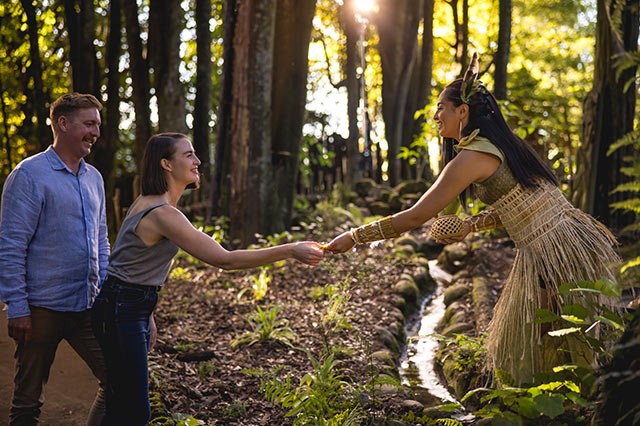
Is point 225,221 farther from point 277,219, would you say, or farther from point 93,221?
point 93,221

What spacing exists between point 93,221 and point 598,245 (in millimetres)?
2856

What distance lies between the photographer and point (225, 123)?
10.5 metres

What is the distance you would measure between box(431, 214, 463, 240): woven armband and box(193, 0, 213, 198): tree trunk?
354 inches

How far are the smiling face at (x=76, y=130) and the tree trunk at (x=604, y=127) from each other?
258 inches

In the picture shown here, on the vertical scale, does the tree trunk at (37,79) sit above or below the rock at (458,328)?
above

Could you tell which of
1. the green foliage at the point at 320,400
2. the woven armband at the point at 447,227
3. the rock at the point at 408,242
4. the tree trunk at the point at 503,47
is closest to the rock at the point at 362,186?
the rock at the point at 408,242

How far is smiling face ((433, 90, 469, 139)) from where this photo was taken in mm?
3631

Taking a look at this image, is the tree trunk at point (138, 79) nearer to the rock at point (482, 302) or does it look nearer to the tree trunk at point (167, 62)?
the tree trunk at point (167, 62)

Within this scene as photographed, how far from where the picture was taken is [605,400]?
83.5 inches

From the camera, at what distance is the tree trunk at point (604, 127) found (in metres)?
7.91

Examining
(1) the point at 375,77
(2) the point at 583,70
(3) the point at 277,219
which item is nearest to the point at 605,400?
(3) the point at 277,219

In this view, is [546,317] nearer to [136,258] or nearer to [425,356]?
[136,258]

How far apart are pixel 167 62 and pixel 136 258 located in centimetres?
937

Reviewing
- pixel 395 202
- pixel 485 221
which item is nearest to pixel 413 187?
pixel 395 202
